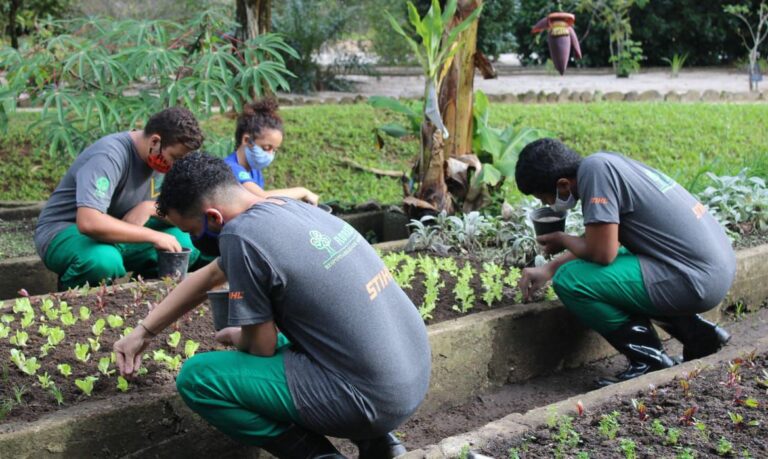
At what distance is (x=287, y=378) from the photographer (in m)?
3.43

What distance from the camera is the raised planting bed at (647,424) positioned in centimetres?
343

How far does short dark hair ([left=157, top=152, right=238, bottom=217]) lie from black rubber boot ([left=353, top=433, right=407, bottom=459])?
1155mm

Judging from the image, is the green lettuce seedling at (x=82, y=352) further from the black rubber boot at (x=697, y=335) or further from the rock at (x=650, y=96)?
the rock at (x=650, y=96)

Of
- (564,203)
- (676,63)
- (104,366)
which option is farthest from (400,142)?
(676,63)

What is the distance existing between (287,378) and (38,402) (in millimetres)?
1067

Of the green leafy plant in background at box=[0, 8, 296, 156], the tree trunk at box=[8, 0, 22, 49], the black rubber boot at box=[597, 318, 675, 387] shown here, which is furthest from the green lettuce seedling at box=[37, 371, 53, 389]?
the tree trunk at box=[8, 0, 22, 49]

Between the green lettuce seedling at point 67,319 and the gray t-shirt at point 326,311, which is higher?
the gray t-shirt at point 326,311

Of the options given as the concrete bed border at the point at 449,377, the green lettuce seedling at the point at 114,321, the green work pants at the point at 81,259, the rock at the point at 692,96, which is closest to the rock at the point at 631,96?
the rock at the point at 692,96

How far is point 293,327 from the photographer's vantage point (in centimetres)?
346

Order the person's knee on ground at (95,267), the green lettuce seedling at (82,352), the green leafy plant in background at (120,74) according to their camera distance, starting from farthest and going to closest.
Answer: the green leafy plant in background at (120,74) → the person's knee on ground at (95,267) → the green lettuce seedling at (82,352)

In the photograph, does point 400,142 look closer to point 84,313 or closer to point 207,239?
point 84,313

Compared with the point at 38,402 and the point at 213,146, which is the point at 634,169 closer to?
the point at 38,402

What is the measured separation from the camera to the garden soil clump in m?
3.43

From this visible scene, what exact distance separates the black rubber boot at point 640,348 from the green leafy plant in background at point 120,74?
3473 millimetres
